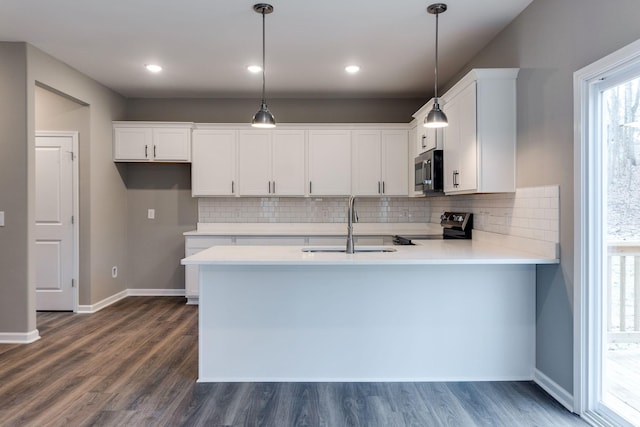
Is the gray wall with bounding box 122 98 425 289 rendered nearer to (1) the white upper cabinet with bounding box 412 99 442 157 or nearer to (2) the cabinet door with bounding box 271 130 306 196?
(2) the cabinet door with bounding box 271 130 306 196

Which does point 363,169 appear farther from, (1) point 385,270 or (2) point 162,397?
(2) point 162,397

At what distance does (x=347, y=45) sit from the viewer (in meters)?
3.76

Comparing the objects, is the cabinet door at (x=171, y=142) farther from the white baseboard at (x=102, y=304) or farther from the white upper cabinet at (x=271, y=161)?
the white baseboard at (x=102, y=304)

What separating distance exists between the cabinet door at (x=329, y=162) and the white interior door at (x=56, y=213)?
107 inches

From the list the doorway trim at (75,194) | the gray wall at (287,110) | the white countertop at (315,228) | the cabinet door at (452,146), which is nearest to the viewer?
the cabinet door at (452,146)

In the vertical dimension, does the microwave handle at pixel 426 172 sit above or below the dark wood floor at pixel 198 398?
above

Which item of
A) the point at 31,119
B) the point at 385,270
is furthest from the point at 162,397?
the point at 31,119

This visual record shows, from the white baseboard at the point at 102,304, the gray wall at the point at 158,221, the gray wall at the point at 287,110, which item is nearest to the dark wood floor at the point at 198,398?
the white baseboard at the point at 102,304

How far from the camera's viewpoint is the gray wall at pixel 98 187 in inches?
176

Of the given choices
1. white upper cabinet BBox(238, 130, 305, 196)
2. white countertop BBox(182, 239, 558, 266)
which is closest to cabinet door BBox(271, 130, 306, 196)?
white upper cabinet BBox(238, 130, 305, 196)

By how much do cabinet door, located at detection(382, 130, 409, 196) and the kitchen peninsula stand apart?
98.0 inches

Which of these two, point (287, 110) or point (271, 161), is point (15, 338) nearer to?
point (271, 161)

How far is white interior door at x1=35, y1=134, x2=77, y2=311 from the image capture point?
4.72 metres

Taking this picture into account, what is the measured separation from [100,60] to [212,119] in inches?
62.8
